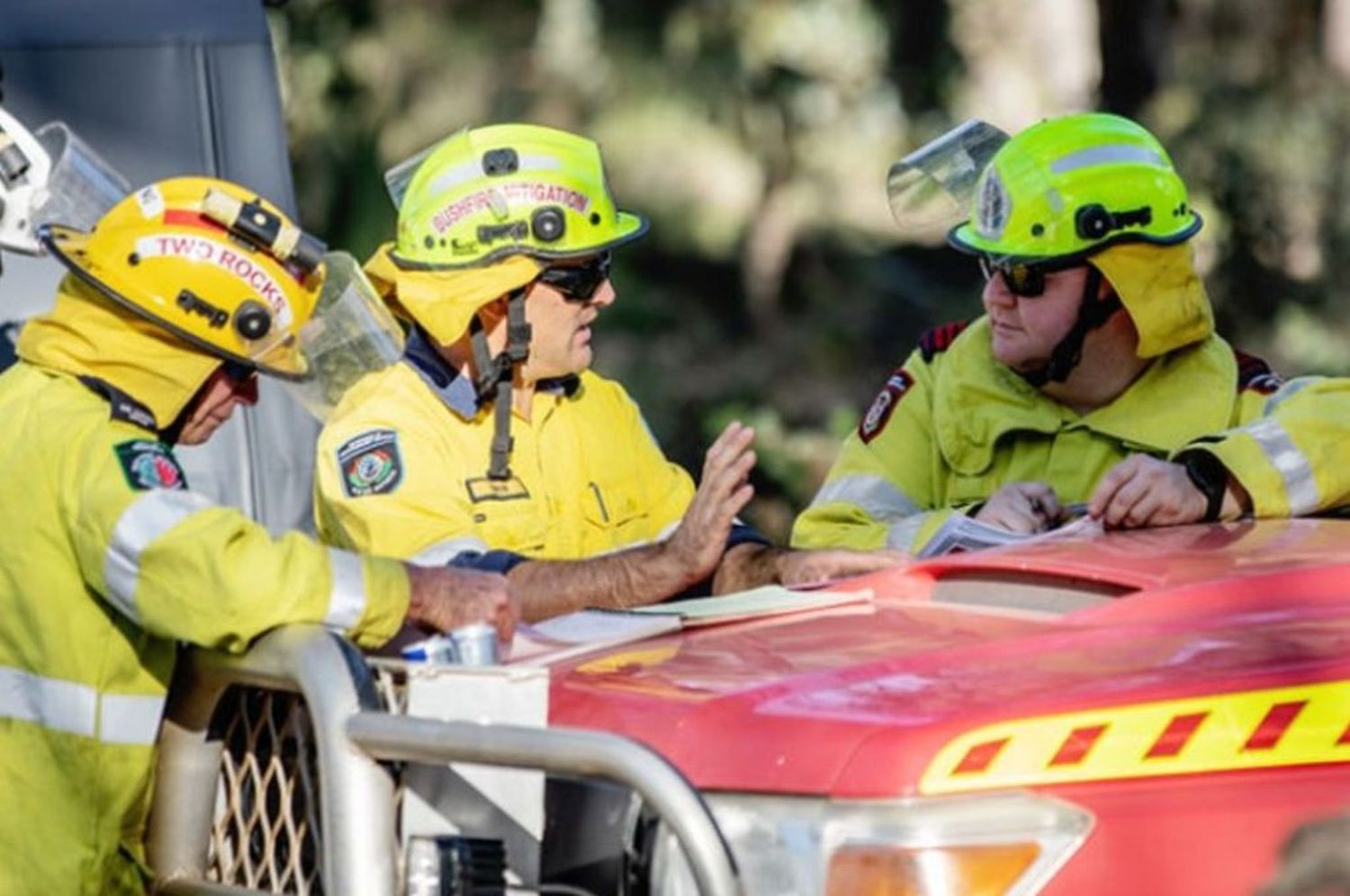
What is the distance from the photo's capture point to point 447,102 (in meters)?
20.7

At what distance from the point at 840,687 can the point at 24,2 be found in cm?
387

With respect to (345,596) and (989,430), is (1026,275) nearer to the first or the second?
(989,430)

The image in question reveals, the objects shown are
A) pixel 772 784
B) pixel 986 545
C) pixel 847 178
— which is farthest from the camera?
pixel 847 178

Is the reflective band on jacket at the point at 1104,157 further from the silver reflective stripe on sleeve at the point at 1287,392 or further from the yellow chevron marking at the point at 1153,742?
the yellow chevron marking at the point at 1153,742

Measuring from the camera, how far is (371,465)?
550cm

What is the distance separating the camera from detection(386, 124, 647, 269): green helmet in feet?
18.8

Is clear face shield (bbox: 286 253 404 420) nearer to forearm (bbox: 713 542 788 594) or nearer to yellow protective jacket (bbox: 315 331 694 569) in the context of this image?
yellow protective jacket (bbox: 315 331 694 569)

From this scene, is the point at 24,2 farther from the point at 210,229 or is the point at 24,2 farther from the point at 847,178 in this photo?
the point at 847,178

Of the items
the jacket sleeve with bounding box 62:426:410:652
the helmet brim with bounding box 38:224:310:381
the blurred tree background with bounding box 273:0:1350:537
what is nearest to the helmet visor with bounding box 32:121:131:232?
the helmet brim with bounding box 38:224:310:381

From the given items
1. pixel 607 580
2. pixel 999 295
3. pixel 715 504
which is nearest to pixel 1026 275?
pixel 999 295

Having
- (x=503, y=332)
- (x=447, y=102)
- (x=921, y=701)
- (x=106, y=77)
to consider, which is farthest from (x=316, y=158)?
(x=921, y=701)

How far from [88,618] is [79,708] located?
133 millimetres

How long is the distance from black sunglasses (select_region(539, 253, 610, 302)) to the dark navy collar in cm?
25

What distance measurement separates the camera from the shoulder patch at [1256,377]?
18.5ft
